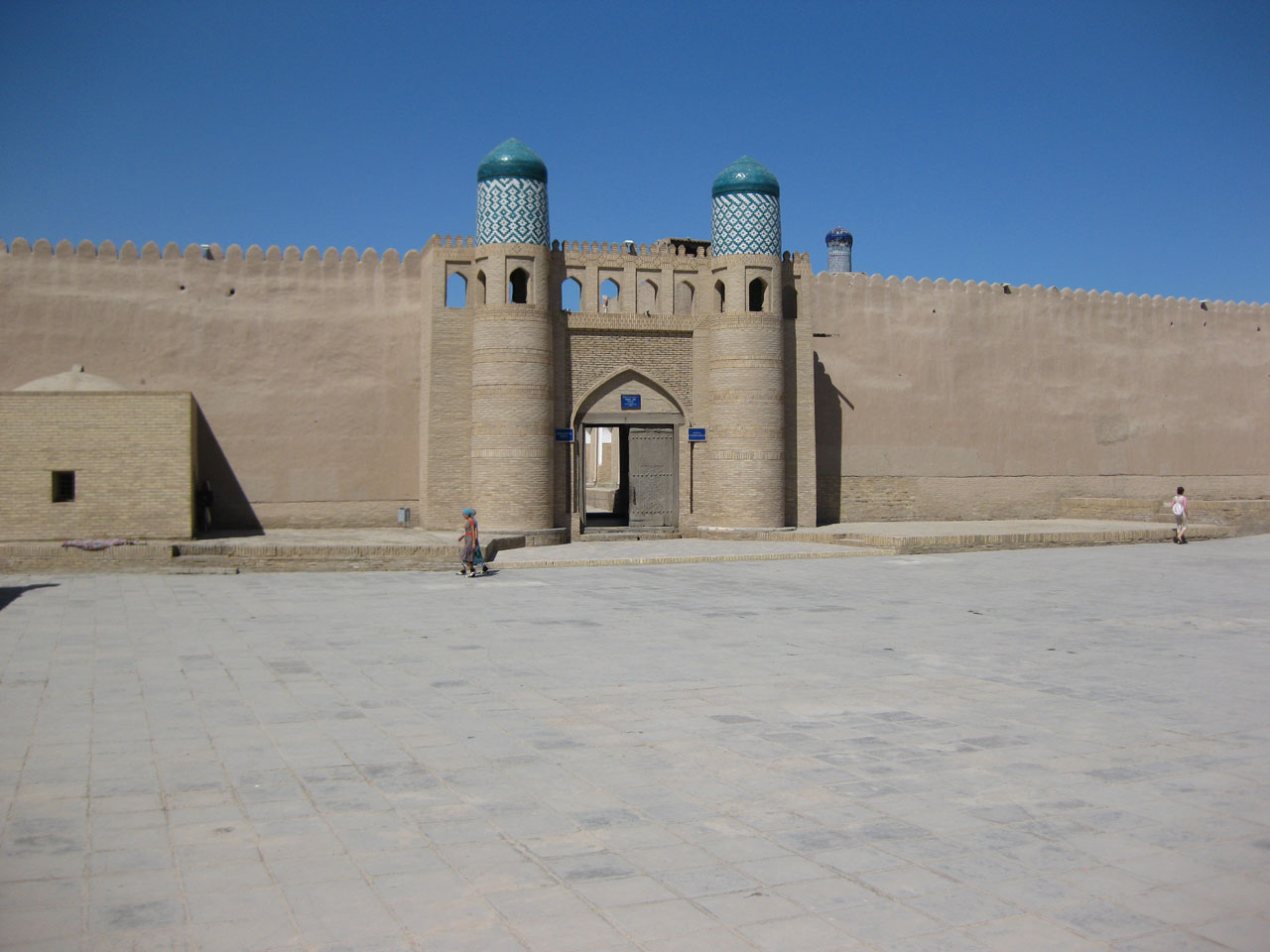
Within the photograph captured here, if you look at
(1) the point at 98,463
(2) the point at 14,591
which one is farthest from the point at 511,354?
(2) the point at 14,591

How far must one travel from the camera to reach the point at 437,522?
18141 mm

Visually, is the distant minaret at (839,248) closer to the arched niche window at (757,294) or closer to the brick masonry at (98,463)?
the arched niche window at (757,294)

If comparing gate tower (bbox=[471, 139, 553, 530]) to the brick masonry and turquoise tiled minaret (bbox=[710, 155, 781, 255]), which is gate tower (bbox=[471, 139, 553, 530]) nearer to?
turquoise tiled minaret (bbox=[710, 155, 781, 255])

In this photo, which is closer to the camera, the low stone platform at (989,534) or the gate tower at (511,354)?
the low stone platform at (989,534)

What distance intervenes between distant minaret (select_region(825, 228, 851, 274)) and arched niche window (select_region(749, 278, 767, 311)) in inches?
839

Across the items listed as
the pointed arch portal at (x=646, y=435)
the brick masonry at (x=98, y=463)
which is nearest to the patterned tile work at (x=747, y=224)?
the pointed arch portal at (x=646, y=435)

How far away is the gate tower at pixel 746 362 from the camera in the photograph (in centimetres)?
1884

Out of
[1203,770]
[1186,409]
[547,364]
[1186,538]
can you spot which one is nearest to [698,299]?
[547,364]

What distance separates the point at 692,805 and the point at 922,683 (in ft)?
9.36

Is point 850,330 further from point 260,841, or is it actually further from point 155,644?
point 260,841

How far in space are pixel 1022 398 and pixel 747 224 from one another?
783 cm

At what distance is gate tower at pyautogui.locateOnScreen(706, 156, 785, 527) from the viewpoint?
1884 centimetres

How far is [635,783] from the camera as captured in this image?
471 centimetres

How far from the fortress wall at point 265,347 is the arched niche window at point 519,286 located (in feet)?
5.67
